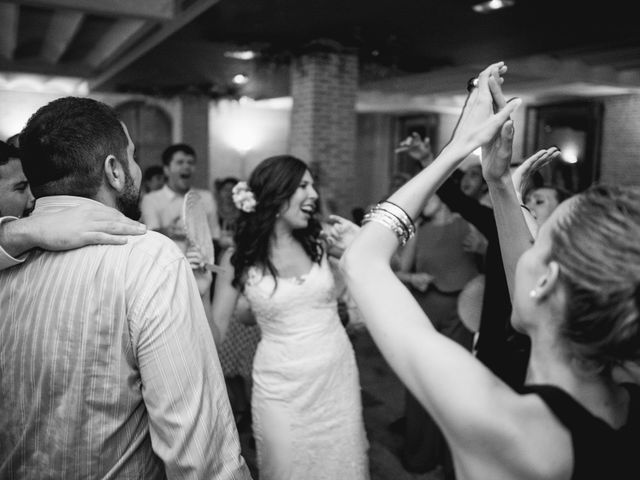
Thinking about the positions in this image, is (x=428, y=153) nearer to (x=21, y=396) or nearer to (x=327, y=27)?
(x=21, y=396)

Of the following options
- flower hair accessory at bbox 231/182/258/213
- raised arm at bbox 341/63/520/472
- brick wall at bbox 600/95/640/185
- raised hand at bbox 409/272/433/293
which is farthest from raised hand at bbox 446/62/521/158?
brick wall at bbox 600/95/640/185

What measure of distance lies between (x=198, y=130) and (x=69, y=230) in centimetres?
1132

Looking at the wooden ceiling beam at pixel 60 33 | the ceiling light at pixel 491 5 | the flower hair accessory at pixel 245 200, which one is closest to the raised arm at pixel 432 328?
the flower hair accessory at pixel 245 200

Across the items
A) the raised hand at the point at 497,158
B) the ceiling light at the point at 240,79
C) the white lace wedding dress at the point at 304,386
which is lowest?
the white lace wedding dress at the point at 304,386

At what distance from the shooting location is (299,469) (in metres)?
2.16

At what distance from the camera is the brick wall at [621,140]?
10359mm

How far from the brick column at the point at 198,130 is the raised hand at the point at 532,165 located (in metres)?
10.9

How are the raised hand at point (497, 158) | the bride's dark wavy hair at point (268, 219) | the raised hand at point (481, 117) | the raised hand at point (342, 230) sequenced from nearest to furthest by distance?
the raised hand at point (481, 117) → the raised hand at point (497, 158) → the raised hand at point (342, 230) → the bride's dark wavy hair at point (268, 219)

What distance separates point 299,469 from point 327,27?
508cm

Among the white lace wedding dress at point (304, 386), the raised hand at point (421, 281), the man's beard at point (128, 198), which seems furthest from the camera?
the raised hand at point (421, 281)

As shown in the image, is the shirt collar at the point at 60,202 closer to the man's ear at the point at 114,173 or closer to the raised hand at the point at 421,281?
the man's ear at the point at 114,173

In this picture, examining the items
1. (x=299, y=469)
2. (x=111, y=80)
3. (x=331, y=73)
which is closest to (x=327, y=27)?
(x=331, y=73)

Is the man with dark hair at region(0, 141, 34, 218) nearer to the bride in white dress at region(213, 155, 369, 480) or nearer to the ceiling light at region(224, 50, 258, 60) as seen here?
the bride in white dress at region(213, 155, 369, 480)

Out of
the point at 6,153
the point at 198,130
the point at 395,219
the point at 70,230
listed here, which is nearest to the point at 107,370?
the point at 70,230
